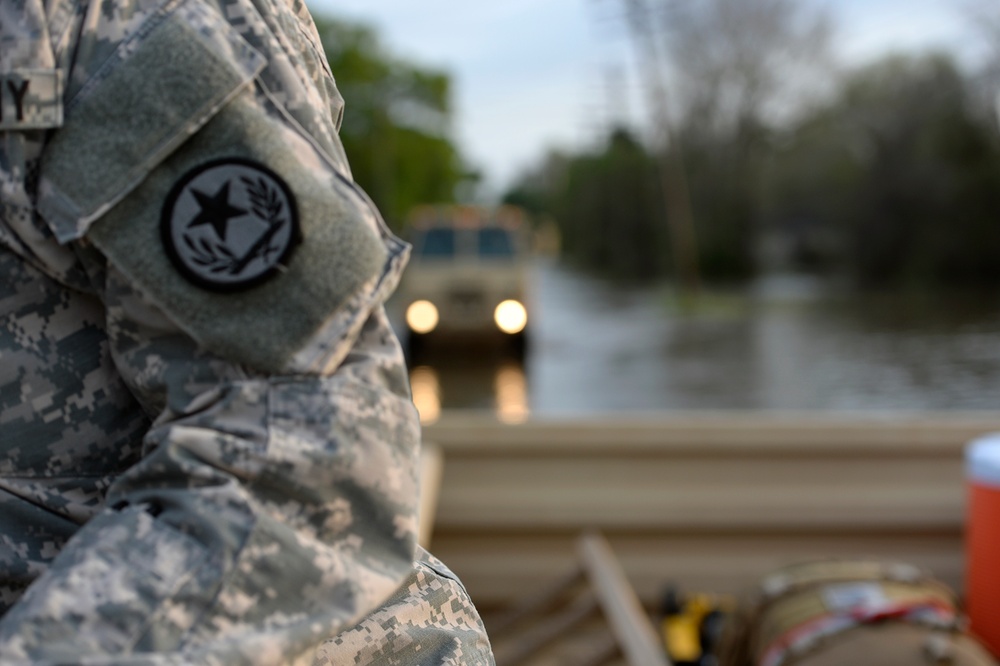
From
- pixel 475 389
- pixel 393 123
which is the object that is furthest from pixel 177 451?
pixel 393 123

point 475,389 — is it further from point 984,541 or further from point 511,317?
point 984,541

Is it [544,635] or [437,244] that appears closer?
[544,635]

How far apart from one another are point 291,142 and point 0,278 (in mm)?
223

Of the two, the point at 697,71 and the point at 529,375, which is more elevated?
the point at 697,71

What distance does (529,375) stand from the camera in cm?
1144

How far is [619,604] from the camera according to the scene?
8.08ft

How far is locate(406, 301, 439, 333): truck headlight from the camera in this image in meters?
12.2

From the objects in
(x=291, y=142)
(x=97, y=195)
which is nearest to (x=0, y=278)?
(x=97, y=195)

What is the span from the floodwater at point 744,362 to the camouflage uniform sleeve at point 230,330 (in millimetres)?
4584

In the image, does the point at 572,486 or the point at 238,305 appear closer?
the point at 238,305

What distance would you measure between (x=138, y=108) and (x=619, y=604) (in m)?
2.02

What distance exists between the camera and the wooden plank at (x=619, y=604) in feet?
7.47

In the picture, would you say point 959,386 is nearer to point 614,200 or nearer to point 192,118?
point 192,118

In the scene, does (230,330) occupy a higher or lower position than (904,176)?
higher
